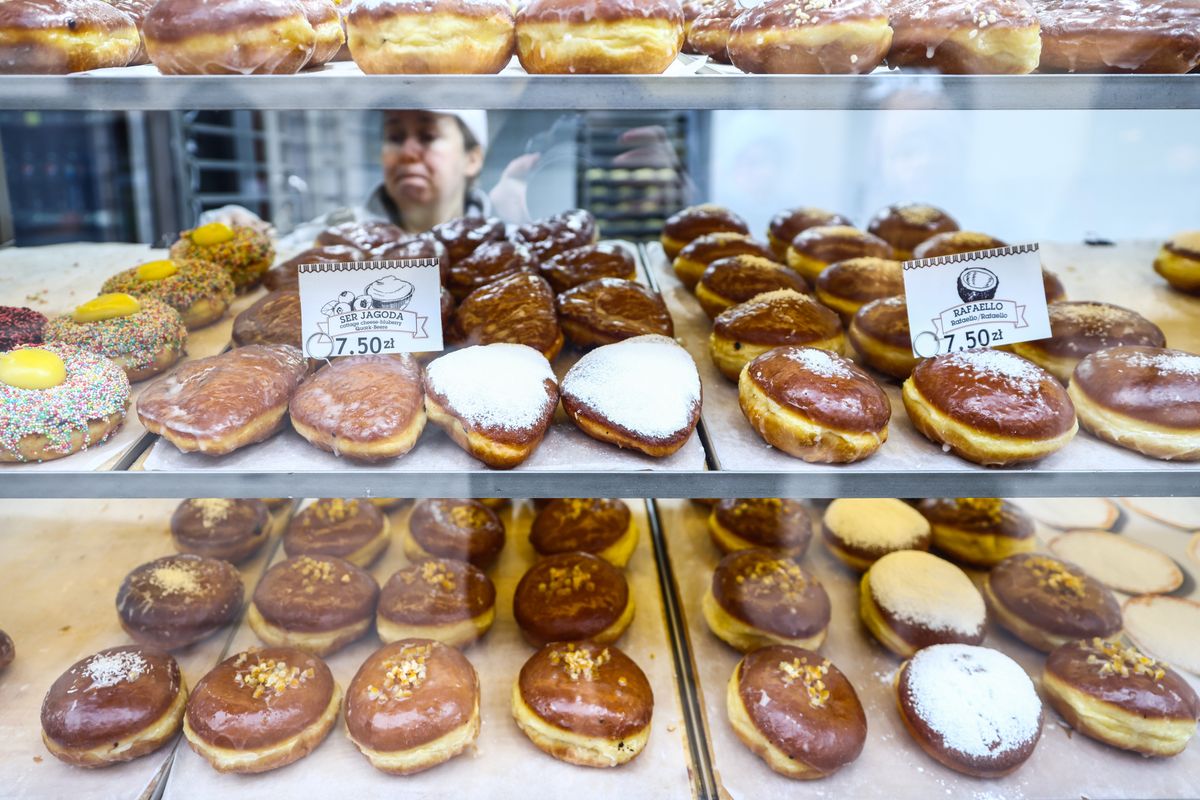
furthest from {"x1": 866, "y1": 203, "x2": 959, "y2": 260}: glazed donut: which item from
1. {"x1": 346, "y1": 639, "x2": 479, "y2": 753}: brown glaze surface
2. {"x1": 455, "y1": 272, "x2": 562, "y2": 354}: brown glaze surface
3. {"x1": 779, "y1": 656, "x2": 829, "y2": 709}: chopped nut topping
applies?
{"x1": 346, "y1": 639, "x2": 479, "y2": 753}: brown glaze surface

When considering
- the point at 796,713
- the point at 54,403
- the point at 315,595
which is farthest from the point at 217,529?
the point at 796,713

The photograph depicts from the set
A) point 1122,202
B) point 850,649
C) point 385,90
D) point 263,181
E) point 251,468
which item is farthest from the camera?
point 263,181

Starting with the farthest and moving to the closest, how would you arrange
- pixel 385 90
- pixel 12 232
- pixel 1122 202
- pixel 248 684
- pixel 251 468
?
pixel 1122 202, pixel 12 232, pixel 248 684, pixel 251 468, pixel 385 90

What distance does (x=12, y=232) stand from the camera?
2490mm

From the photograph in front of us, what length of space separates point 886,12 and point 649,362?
0.81 metres

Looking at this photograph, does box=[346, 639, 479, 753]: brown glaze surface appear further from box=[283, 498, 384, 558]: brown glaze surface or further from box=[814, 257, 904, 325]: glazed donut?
box=[814, 257, 904, 325]: glazed donut

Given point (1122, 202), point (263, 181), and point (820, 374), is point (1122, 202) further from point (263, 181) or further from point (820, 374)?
point (263, 181)

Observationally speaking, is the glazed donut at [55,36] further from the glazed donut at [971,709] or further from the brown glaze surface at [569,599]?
the glazed donut at [971,709]

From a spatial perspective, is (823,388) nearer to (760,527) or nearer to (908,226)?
(760,527)

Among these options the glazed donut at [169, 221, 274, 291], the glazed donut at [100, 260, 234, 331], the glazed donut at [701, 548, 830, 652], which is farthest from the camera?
the glazed donut at [169, 221, 274, 291]

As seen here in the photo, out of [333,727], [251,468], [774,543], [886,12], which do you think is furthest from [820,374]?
[333,727]

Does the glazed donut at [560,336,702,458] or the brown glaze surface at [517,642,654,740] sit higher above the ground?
the glazed donut at [560,336,702,458]

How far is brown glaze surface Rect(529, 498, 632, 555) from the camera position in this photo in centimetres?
228

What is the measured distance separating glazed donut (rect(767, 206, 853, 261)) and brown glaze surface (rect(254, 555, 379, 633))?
173cm
